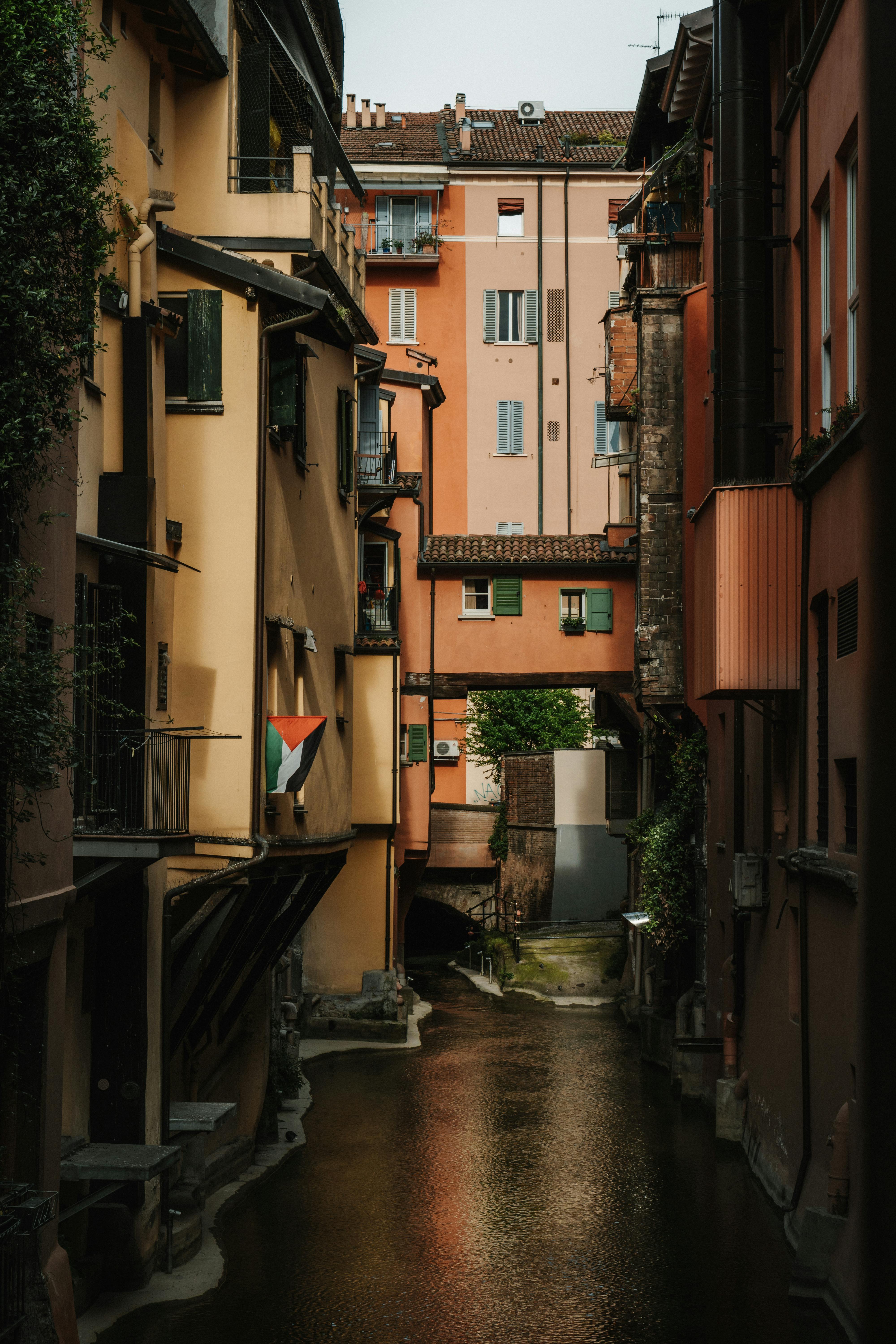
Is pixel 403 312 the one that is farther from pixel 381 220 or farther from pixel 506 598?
pixel 506 598

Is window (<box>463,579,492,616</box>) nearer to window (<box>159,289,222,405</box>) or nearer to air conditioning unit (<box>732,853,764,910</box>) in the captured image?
air conditioning unit (<box>732,853,764,910</box>)

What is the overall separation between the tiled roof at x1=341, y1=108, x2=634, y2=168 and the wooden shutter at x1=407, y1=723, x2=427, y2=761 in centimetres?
2330

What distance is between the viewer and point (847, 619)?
12.4m

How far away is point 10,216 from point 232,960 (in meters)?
9.85

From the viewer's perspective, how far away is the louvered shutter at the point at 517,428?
159ft

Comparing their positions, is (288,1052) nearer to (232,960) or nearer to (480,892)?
(232,960)

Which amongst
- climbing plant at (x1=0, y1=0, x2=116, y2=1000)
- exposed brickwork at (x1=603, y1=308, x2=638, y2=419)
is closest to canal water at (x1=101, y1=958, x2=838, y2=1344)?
climbing plant at (x1=0, y1=0, x2=116, y2=1000)

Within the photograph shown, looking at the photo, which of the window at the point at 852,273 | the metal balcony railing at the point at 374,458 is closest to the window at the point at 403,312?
the metal balcony railing at the point at 374,458

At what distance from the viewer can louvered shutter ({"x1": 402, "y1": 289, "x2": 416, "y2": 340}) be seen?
160 ft

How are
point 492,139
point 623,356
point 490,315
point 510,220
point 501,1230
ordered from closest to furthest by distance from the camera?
point 501,1230 < point 623,356 < point 490,315 < point 510,220 < point 492,139

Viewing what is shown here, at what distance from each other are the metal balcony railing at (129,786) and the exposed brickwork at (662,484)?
39.8 ft

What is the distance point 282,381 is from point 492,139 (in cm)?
3898

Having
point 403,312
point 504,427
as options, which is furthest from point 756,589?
point 403,312

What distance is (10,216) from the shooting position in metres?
9.07
